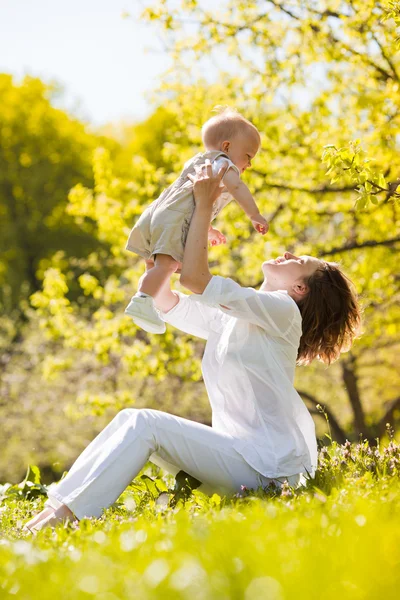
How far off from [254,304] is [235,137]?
3.59 feet

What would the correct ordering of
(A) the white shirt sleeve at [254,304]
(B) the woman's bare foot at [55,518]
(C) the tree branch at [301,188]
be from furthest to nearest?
1. (C) the tree branch at [301,188]
2. (A) the white shirt sleeve at [254,304]
3. (B) the woman's bare foot at [55,518]

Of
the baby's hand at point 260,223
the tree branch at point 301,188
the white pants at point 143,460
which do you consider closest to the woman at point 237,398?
the white pants at point 143,460

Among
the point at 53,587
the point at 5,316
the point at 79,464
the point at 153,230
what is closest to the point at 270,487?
the point at 79,464

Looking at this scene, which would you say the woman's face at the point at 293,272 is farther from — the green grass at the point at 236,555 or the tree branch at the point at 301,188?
the tree branch at the point at 301,188

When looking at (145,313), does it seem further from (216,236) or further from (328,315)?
(328,315)

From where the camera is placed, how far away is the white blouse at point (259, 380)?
138 inches

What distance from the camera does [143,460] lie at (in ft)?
11.1

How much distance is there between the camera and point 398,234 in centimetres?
894

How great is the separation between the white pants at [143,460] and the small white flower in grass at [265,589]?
5.79 ft

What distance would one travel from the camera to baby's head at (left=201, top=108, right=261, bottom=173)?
405 centimetres

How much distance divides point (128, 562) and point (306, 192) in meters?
7.04

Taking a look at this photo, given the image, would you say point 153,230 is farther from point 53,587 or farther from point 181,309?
point 53,587

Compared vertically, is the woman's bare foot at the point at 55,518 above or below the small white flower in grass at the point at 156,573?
below

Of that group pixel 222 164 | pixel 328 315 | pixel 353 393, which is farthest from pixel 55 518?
pixel 353 393
